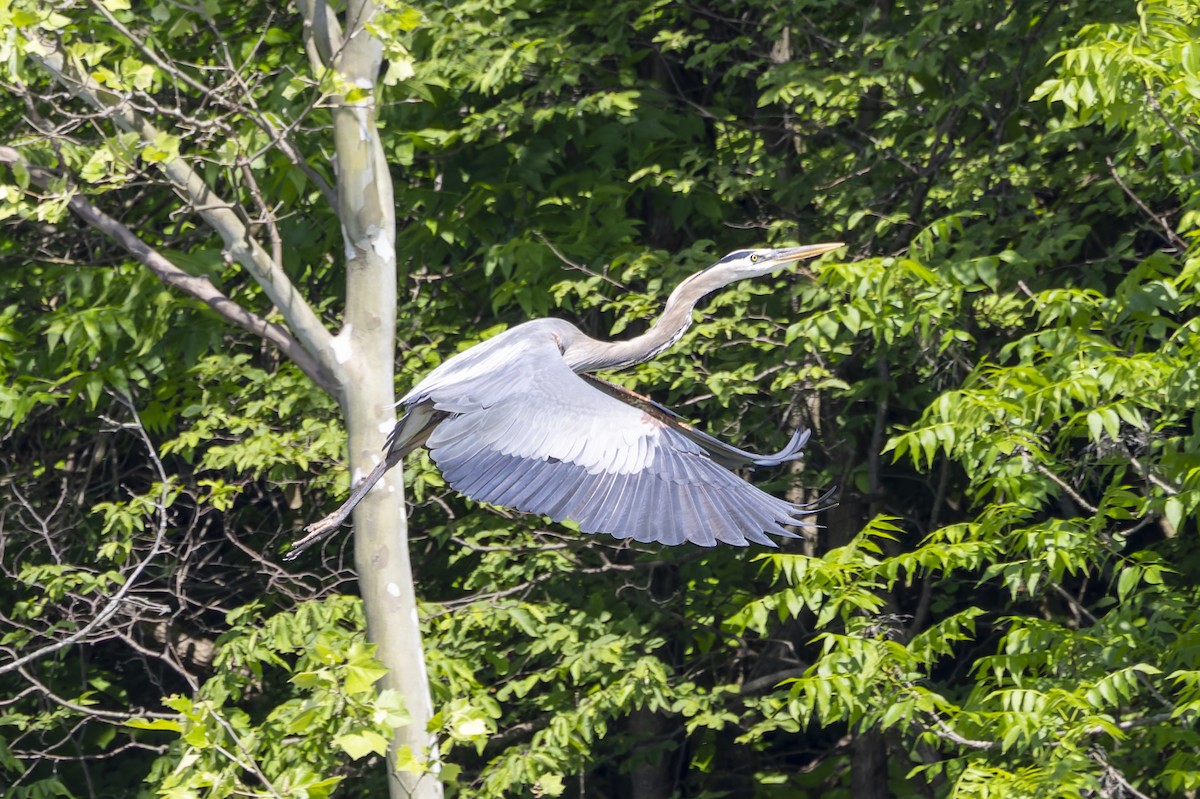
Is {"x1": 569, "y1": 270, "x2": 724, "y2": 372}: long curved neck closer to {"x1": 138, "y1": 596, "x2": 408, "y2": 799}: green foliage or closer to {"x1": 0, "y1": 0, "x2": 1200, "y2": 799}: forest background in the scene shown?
{"x1": 0, "y1": 0, "x2": 1200, "y2": 799}: forest background

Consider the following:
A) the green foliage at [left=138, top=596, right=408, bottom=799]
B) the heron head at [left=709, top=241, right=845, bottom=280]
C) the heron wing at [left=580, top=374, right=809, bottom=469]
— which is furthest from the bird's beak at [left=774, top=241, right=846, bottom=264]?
the green foliage at [left=138, top=596, right=408, bottom=799]

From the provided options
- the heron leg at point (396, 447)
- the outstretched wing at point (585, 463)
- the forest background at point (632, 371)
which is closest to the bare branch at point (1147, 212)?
the forest background at point (632, 371)

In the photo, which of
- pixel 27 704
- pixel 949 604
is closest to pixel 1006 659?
pixel 949 604

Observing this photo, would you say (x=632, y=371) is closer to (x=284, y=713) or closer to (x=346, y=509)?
(x=346, y=509)

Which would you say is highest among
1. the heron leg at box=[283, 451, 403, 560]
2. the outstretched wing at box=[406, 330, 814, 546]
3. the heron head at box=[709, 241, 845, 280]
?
the heron head at box=[709, 241, 845, 280]

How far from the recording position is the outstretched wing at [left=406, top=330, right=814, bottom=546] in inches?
182

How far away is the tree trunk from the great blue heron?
27.5 inches

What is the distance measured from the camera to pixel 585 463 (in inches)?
191

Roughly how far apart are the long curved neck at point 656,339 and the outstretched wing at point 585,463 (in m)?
0.68

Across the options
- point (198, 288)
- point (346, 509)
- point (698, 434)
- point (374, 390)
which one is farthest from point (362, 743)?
point (198, 288)

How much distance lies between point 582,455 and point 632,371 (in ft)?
6.93

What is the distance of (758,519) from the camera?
4652mm

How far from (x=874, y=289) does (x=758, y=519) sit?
1.55 m

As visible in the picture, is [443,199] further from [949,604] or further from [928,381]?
[949,604]
